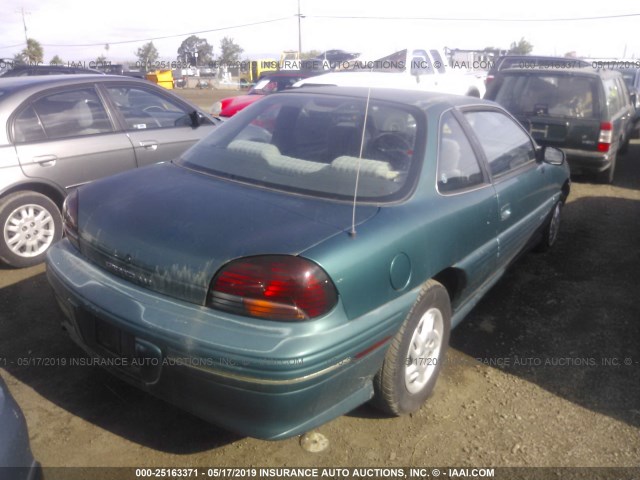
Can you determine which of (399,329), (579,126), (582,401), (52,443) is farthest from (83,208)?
(579,126)

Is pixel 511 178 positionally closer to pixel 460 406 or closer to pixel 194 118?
pixel 460 406

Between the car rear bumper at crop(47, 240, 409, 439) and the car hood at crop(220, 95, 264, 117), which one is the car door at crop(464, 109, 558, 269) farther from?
the car hood at crop(220, 95, 264, 117)

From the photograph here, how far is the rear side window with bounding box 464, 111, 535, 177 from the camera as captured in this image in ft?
11.6

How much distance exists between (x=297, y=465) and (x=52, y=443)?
113 centimetres

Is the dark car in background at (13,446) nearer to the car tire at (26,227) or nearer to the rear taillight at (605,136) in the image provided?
the car tire at (26,227)

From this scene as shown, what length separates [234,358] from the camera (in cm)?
206

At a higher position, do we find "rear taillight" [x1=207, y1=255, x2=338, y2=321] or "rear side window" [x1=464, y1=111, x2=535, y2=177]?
"rear side window" [x1=464, y1=111, x2=535, y2=177]

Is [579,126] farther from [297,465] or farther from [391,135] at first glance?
[297,465]

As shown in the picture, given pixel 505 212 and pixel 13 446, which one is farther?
pixel 505 212

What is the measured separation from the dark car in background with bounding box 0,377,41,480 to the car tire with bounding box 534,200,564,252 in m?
4.15

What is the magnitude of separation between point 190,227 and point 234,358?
624mm

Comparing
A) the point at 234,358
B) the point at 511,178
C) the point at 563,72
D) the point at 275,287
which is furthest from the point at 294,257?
the point at 563,72

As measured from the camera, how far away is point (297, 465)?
2504 mm

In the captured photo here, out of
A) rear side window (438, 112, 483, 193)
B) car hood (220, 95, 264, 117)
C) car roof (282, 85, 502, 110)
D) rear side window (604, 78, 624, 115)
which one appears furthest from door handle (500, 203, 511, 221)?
car hood (220, 95, 264, 117)
